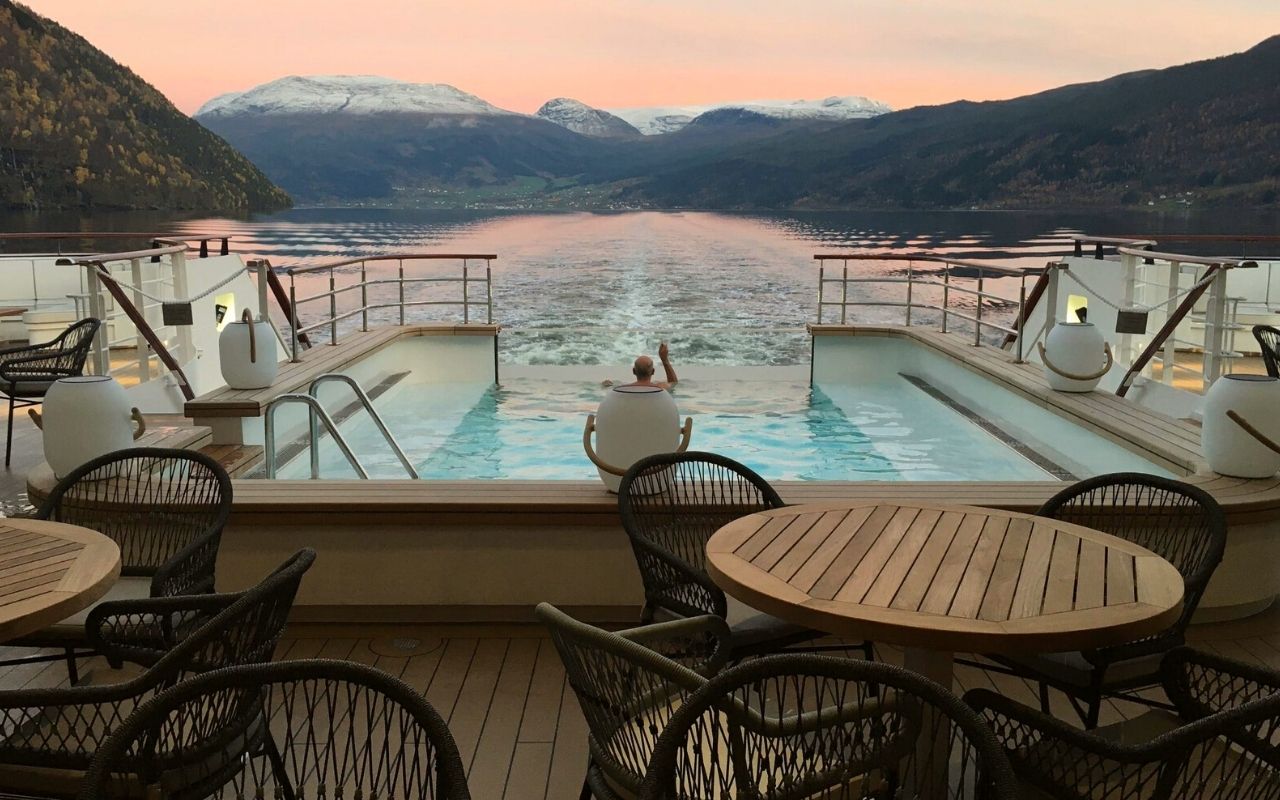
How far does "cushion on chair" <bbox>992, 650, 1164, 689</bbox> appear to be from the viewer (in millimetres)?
1822

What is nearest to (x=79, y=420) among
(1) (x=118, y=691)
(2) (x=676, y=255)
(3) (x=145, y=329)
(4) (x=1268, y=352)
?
(1) (x=118, y=691)

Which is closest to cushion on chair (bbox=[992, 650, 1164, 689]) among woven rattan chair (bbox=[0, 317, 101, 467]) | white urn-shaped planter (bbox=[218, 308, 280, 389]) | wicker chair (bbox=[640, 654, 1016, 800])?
wicker chair (bbox=[640, 654, 1016, 800])

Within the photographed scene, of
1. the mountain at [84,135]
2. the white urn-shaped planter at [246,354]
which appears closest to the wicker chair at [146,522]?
the white urn-shaped planter at [246,354]

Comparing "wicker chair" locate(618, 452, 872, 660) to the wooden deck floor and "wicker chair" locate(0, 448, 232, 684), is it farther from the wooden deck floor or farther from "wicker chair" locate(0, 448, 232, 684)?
"wicker chair" locate(0, 448, 232, 684)

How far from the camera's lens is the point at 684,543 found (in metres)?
2.40

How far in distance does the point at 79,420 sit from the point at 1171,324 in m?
4.98

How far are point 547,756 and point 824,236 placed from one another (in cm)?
4303

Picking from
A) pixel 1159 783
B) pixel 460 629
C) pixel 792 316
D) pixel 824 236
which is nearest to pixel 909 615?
pixel 1159 783

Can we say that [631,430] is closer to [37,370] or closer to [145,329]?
[37,370]

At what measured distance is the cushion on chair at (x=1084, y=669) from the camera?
1.82 meters

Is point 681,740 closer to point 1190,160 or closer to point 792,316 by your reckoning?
point 792,316

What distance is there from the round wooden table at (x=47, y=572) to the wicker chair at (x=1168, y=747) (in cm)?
139

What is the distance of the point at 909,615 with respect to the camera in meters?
1.48

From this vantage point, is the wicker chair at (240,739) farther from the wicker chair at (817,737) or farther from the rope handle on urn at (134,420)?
the rope handle on urn at (134,420)
